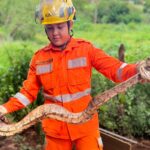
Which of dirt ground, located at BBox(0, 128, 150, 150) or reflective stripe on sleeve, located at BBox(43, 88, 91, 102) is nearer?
reflective stripe on sleeve, located at BBox(43, 88, 91, 102)

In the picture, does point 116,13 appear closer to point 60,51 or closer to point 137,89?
point 137,89

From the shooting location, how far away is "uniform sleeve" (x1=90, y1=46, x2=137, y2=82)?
418 cm

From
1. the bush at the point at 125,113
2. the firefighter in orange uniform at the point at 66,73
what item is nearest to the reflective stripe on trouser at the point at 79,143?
the firefighter in orange uniform at the point at 66,73

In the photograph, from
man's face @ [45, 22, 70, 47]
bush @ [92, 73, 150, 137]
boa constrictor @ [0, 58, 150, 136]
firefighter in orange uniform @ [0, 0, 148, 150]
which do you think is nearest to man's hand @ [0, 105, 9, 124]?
firefighter in orange uniform @ [0, 0, 148, 150]

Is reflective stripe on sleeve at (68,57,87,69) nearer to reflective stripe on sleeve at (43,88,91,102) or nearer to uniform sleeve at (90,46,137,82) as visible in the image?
uniform sleeve at (90,46,137,82)

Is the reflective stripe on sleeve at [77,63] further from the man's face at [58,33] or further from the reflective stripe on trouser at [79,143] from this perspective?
the reflective stripe on trouser at [79,143]

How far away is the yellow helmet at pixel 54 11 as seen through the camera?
4.38m

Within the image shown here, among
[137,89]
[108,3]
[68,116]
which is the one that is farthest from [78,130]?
[108,3]

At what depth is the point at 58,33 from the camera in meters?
4.39

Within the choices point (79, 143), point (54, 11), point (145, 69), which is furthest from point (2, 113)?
point (145, 69)

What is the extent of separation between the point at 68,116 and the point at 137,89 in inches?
134

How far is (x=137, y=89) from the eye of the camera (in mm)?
7465

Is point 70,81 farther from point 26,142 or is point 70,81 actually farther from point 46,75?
point 26,142

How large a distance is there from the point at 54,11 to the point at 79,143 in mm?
1153
